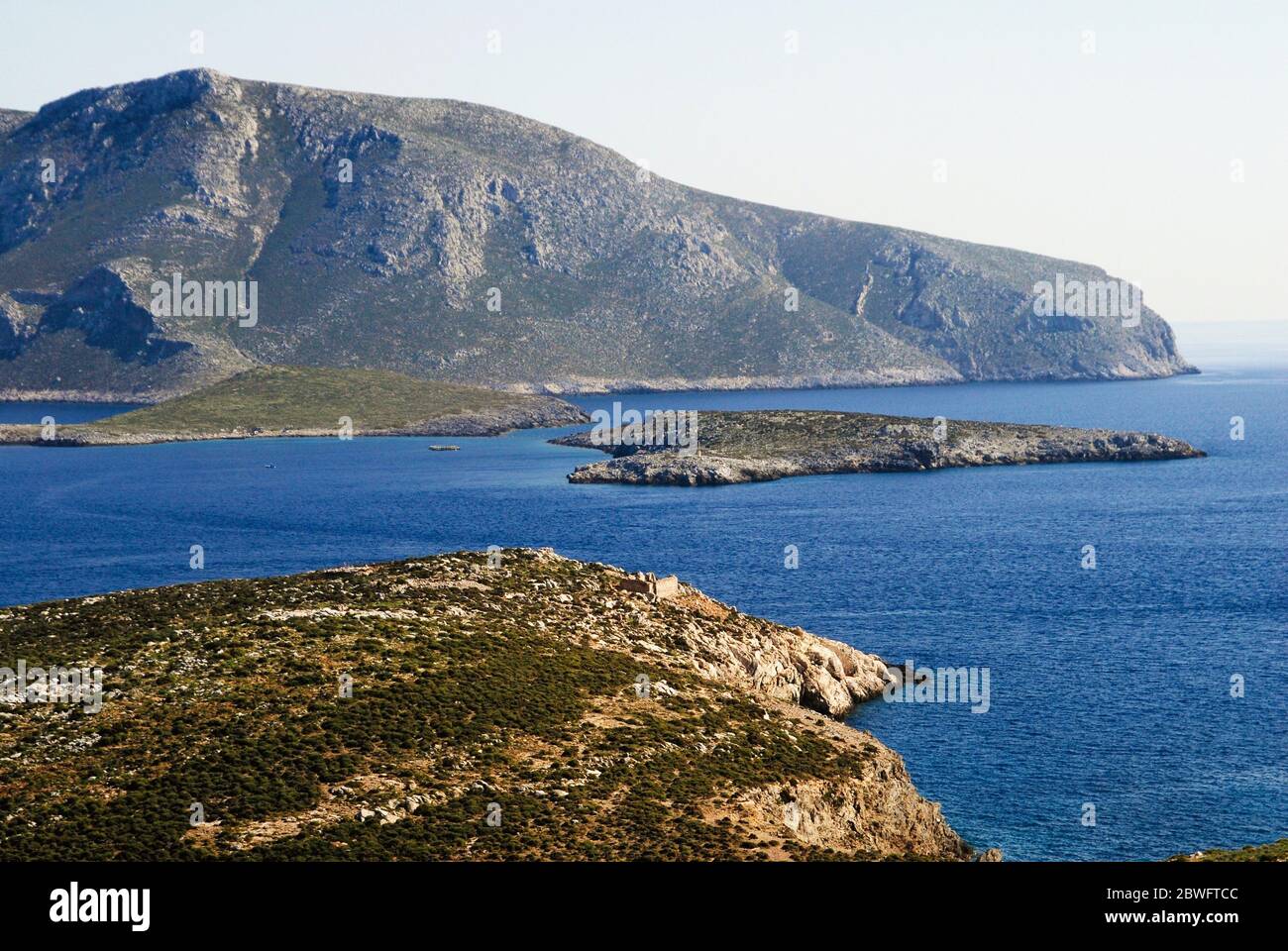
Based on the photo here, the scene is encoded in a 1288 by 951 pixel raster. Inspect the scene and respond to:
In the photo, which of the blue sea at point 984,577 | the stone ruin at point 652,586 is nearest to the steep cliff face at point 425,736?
the stone ruin at point 652,586

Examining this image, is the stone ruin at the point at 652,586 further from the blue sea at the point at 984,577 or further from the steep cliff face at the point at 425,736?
the blue sea at the point at 984,577

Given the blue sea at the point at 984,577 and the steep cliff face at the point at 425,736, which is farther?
the blue sea at the point at 984,577

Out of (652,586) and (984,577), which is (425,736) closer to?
(652,586)

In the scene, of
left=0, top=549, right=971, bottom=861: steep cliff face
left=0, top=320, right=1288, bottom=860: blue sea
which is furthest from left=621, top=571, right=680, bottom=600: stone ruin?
left=0, top=320, right=1288, bottom=860: blue sea
